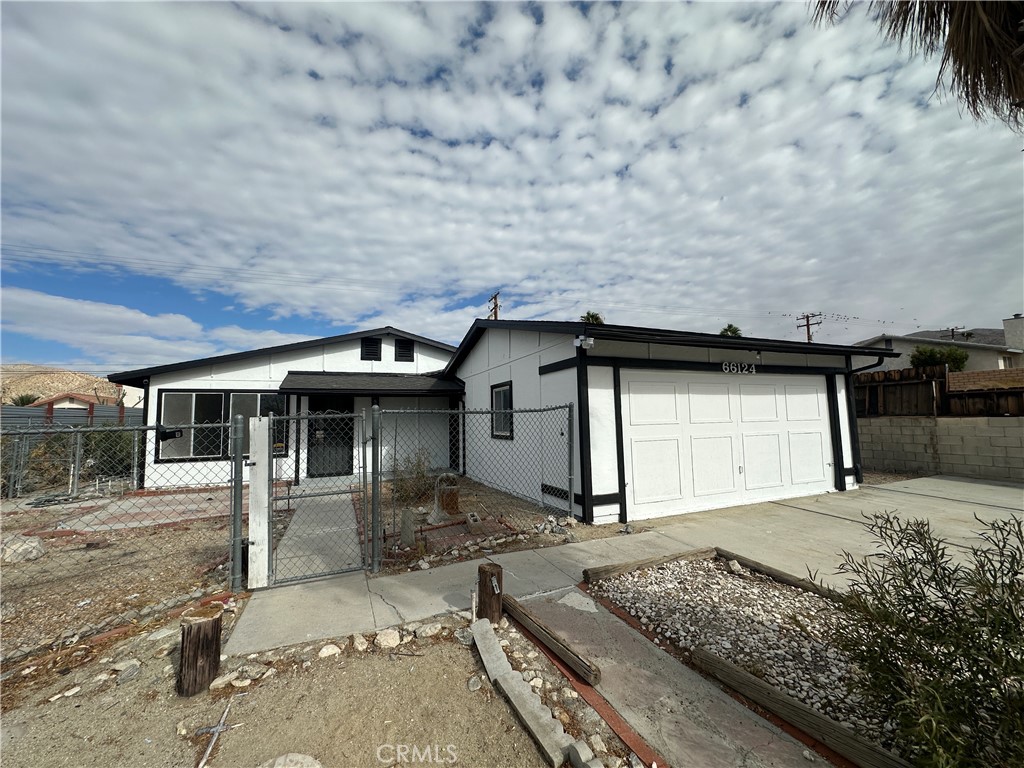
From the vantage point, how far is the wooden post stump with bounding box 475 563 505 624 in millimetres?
3305

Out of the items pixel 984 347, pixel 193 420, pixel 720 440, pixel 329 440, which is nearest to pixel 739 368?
pixel 720 440

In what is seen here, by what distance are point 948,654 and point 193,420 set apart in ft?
43.4

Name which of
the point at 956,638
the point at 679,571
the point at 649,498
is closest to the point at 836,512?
the point at 649,498

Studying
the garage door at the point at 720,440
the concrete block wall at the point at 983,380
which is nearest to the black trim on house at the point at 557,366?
the garage door at the point at 720,440

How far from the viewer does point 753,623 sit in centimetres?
327

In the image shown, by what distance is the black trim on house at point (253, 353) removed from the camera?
990cm

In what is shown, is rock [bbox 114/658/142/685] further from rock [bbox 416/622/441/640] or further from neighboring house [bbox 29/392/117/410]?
neighboring house [bbox 29/392/117/410]

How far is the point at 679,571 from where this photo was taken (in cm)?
429

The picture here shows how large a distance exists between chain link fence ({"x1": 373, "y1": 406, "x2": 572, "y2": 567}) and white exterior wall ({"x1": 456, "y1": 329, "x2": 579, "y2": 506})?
0.03 m

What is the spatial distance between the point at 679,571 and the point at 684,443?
3042 millimetres

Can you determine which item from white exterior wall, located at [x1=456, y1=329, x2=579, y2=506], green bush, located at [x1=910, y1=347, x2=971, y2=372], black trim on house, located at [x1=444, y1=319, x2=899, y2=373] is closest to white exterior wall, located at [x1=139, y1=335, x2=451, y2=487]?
white exterior wall, located at [x1=456, y1=329, x2=579, y2=506]

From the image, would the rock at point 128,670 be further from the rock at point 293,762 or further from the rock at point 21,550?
the rock at point 21,550

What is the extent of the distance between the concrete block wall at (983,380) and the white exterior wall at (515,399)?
10.5m

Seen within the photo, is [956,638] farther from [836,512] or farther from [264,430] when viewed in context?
[836,512]
